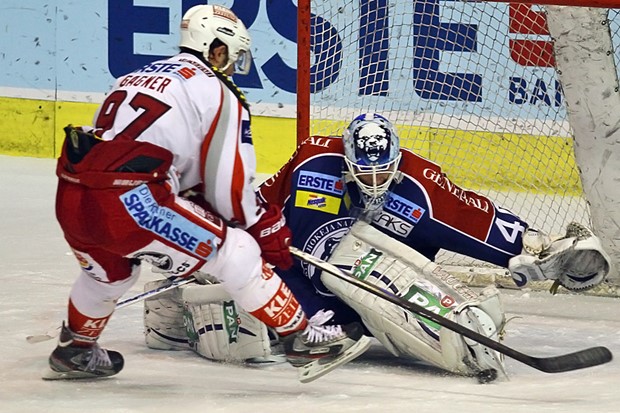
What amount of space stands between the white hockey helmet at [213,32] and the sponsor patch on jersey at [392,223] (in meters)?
0.66

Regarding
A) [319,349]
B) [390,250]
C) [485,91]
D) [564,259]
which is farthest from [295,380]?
[485,91]

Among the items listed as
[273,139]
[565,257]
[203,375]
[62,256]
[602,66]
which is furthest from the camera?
[273,139]

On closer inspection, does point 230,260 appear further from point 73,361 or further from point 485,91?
point 485,91

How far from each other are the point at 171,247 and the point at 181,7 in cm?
359

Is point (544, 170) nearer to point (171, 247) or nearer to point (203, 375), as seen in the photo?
point (203, 375)

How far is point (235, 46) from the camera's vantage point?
128 inches

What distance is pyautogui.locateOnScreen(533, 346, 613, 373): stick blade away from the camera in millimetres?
3299

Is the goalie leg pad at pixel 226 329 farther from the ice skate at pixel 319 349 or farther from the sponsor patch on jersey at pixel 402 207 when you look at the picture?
the sponsor patch on jersey at pixel 402 207

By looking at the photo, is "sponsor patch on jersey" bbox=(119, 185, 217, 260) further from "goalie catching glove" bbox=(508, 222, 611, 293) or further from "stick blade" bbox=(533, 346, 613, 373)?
"goalie catching glove" bbox=(508, 222, 611, 293)

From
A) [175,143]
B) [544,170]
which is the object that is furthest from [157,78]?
[544,170]

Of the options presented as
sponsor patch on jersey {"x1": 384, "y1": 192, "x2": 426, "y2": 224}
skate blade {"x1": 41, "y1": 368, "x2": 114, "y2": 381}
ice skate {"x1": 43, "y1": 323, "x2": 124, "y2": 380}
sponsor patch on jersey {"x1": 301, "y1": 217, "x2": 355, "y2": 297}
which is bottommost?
skate blade {"x1": 41, "y1": 368, "x2": 114, "y2": 381}

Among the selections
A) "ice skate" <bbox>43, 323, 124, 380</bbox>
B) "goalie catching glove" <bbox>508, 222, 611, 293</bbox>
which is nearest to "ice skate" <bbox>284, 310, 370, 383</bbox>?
"ice skate" <bbox>43, 323, 124, 380</bbox>

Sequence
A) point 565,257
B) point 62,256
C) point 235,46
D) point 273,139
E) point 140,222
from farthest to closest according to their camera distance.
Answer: point 273,139 → point 62,256 → point 565,257 → point 235,46 → point 140,222

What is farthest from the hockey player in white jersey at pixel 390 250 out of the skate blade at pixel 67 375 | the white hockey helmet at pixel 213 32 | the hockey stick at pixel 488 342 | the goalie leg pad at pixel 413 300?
the white hockey helmet at pixel 213 32
